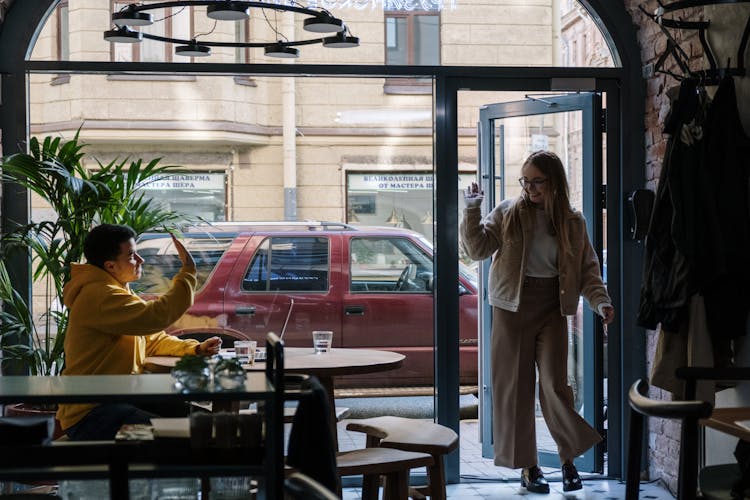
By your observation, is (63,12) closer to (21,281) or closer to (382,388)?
(21,281)

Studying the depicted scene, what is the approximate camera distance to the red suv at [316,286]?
5.27 m

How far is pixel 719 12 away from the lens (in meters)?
4.56

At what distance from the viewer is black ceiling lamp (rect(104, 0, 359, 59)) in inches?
167

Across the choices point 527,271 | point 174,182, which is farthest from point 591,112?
point 174,182

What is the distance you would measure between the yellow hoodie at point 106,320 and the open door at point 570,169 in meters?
Answer: 2.15

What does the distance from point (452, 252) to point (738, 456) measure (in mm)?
2375

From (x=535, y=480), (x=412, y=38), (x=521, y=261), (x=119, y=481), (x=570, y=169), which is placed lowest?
(x=535, y=480)

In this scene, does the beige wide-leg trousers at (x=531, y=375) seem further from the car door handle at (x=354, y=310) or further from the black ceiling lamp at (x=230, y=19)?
the black ceiling lamp at (x=230, y=19)

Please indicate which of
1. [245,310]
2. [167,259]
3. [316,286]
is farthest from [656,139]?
[167,259]

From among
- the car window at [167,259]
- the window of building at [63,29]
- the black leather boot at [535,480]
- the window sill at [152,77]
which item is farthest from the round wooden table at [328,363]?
the window of building at [63,29]

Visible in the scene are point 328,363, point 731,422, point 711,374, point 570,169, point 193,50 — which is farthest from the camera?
point 570,169

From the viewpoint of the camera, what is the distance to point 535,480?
514cm

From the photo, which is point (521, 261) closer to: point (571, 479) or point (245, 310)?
point (571, 479)

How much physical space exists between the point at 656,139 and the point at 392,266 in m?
1.39
